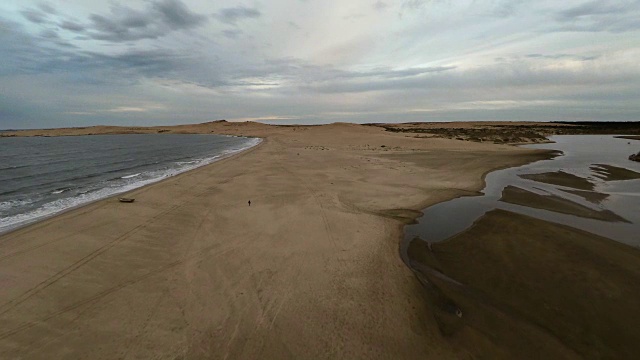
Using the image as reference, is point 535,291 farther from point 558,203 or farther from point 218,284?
point 558,203

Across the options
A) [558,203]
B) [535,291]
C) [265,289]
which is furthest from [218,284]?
[558,203]

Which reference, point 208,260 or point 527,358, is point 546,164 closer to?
point 527,358

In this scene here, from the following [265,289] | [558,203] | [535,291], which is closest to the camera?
[535,291]

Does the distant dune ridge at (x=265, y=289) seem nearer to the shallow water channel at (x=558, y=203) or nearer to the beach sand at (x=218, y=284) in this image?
the beach sand at (x=218, y=284)

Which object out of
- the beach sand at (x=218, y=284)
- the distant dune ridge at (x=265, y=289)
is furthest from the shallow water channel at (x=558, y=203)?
the beach sand at (x=218, y=284)

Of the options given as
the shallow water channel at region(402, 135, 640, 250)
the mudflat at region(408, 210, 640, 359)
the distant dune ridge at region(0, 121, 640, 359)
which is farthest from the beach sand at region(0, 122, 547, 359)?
the shallow water channel at region(402, 135, 640, 250)

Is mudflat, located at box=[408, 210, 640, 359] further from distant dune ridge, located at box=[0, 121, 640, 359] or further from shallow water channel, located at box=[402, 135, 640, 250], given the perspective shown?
shallow water channel, located at box=[402, 135, 640, 250]

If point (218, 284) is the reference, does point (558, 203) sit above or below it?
above
